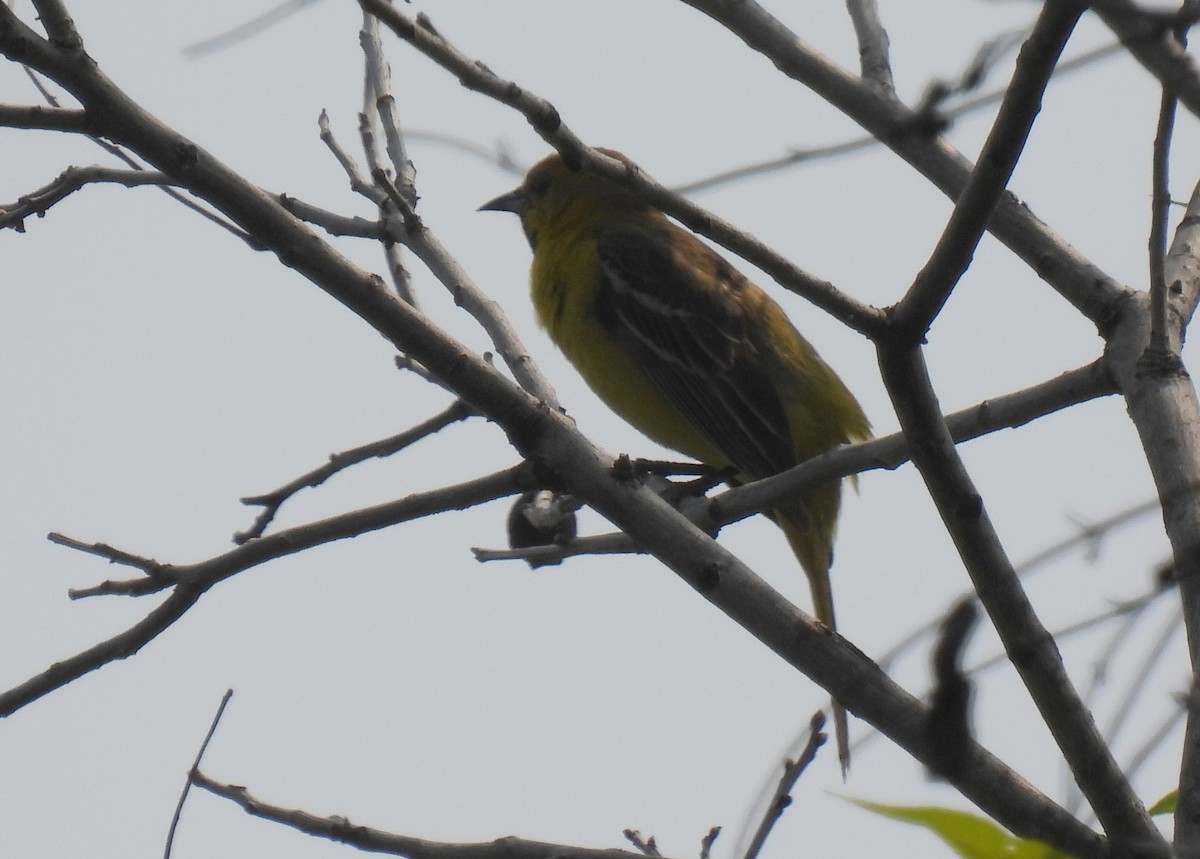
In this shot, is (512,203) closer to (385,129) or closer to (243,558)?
(385,129)

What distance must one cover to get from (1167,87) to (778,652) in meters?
1.21

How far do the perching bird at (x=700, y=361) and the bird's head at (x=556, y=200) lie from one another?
22cm

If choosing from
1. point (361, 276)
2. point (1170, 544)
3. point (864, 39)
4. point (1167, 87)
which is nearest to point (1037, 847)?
point (1167, 87)

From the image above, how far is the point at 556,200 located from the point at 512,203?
36cm

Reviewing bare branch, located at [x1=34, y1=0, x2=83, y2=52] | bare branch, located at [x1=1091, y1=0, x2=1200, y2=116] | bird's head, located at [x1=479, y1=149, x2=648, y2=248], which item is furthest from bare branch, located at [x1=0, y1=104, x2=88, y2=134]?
bird's head, located at [x1=479, y1=149, x2=648, y2=248]

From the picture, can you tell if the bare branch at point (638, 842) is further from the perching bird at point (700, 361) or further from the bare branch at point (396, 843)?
the perching bird at point (700, 361)

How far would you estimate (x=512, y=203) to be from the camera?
8.12 meters

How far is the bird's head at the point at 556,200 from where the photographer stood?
24.8 ft

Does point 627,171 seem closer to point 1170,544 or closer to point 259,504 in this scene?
point 1170,544


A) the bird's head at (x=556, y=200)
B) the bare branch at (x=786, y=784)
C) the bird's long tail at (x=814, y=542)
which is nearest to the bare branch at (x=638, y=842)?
the bare branch at (x=786, y=784)

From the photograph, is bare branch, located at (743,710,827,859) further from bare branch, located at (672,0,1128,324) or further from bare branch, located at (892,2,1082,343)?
bare branch, located at (672,0,1128,324)

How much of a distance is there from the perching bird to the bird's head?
22 cm

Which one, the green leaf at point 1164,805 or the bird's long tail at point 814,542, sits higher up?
the bird's long tail at point 814,542

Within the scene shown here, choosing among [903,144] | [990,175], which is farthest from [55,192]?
[990,175]
